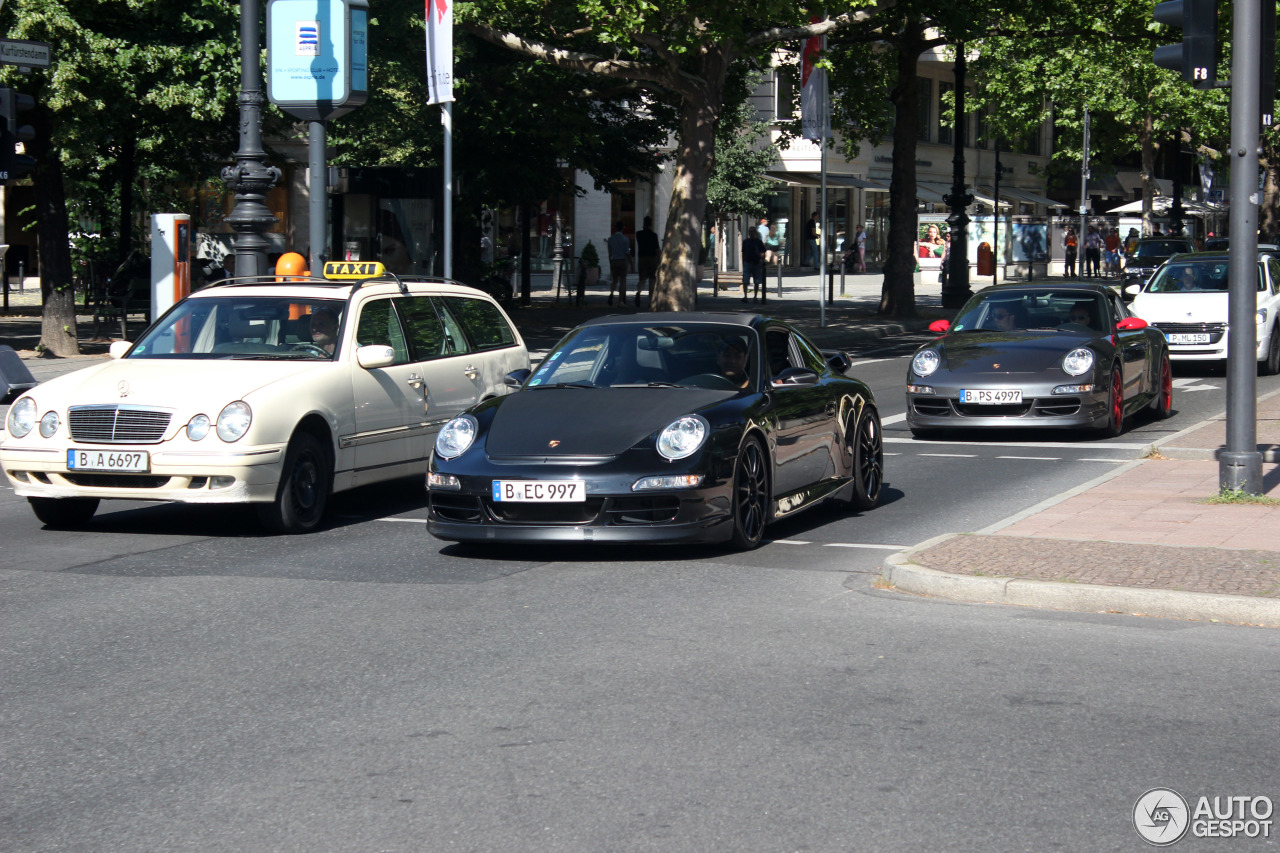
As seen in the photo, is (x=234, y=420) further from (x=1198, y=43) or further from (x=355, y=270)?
(x=1198, y=43)

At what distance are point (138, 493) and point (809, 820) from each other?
5969 mm

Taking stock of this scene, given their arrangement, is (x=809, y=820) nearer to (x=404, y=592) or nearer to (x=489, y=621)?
(x=489, y=621)

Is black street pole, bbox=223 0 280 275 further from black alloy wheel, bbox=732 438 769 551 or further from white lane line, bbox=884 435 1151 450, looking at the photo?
black alloy wheel, bbox=732 438 769 551

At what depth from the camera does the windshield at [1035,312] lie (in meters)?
15.6

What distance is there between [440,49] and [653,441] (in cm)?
913

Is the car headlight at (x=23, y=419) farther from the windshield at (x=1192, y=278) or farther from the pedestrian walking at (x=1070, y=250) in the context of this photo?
the pedestrian walking at (x=1070, y=250)

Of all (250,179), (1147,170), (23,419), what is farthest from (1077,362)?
(1147,170)

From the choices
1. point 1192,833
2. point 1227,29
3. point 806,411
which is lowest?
point 1192,833

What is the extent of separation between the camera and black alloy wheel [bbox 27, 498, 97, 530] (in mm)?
9961

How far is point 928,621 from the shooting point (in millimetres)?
7219

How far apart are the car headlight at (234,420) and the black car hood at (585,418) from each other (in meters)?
1.46

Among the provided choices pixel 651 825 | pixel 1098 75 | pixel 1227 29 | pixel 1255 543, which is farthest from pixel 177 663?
pixel 1098 75

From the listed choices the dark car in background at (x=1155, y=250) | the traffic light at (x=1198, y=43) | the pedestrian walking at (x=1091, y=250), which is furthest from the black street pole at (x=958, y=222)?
the traffic light at (x=1198, y=43)

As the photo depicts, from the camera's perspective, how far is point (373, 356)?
10234 millimetres
